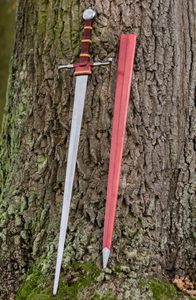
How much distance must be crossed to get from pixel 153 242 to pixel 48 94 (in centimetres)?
86

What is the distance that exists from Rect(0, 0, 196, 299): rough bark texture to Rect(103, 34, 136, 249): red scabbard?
2.1 inches

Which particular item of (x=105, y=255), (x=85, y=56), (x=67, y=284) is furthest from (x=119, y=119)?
(x=67, y=284)

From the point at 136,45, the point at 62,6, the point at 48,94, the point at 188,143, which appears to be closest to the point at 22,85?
the point at 48,94

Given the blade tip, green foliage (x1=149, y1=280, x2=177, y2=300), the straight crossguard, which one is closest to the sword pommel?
the straight crossguard

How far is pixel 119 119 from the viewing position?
271 cm

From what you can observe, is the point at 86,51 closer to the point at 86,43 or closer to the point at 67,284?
the point at 86,43

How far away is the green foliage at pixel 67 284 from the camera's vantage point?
2.64 m

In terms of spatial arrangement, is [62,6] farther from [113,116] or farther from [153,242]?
[153,242]

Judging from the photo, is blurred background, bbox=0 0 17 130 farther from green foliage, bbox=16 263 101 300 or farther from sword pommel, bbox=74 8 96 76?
green foliage, bbox=16 263 101 300

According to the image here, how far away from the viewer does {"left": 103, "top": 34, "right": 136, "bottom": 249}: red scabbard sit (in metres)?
2.68

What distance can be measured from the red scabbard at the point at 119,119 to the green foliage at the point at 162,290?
0.27 meters

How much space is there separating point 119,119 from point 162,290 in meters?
0.78

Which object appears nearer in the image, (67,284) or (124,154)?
(67,284)

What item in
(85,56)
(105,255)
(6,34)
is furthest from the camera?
(6,34)
